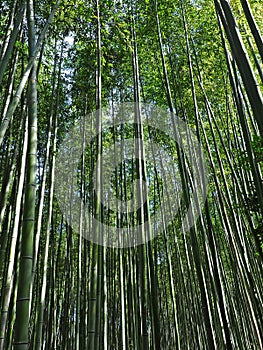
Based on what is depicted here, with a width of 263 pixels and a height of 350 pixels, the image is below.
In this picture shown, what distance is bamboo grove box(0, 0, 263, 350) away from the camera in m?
1.98

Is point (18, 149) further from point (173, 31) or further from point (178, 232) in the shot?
point (178, 232)

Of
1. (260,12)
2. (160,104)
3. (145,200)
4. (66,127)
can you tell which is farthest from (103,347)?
A: (260,12)

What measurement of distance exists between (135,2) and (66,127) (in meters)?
2.47

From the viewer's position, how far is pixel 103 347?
3.97m

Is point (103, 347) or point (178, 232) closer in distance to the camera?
point (103, 347)

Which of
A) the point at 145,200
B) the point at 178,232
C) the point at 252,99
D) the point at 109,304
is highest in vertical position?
the point at 178,232

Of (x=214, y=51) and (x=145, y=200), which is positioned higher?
(x=214, y=51)

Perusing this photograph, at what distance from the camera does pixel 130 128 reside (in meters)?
6.34

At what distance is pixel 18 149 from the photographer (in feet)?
12.2

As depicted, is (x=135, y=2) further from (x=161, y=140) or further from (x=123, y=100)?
(x=161, y=140)

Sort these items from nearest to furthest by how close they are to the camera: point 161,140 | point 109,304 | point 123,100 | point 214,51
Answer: point 214,51
point 123,100
point 161,140
point 109,304

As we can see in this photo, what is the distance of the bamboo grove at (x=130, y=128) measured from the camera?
1.98 metres

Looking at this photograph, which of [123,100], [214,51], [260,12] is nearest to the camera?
[260,12]

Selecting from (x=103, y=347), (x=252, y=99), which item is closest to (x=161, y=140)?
(x=103, y=347)
